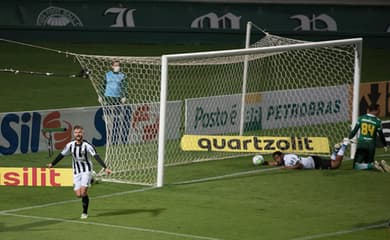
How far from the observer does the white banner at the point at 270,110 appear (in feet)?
102

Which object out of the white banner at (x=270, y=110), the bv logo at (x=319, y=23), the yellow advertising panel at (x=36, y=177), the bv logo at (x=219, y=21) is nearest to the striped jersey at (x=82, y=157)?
the yellow advertising panel at (x=36, y=177)

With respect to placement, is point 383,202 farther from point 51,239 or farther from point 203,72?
point 203,72

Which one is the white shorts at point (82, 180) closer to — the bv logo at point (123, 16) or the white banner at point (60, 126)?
the white banner at point (60, 126)

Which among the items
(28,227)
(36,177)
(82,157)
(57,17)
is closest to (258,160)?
(36,177)

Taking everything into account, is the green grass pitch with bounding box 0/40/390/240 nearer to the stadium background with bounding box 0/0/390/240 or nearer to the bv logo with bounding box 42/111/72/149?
the stadium background with bounding box 0/0/390/240

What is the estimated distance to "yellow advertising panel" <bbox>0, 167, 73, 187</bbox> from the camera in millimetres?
24094

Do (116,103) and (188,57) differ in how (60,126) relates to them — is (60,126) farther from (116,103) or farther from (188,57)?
(188,57)

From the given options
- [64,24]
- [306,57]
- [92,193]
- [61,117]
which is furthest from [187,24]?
[92,193]

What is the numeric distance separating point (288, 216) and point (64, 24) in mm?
25129

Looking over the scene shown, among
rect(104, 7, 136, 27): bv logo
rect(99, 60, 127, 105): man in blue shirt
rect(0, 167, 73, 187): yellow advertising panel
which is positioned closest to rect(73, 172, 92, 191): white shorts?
rect(0, 167, 73, 187): yellow advertising panel

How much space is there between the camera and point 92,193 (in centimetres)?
2428

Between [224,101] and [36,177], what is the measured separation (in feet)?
25.6

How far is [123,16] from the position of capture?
151 ft

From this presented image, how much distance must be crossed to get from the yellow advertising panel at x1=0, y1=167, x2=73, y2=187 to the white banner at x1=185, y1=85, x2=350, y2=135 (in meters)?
6.92
